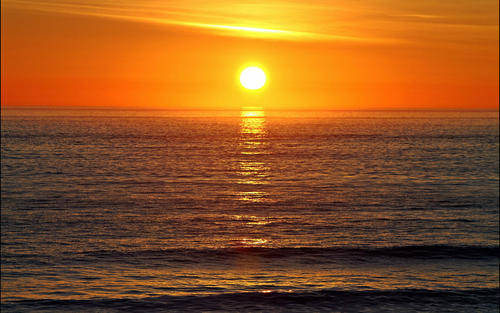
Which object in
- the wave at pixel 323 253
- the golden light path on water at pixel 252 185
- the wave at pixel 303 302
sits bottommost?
the wave at pixel 303 302

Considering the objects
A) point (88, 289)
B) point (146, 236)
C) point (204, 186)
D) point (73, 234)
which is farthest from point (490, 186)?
point (88, 289)

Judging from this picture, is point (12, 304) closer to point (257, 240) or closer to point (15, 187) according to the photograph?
point (257, 240)

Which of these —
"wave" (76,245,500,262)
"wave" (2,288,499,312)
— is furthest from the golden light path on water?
"wave" (2,288,499,312)

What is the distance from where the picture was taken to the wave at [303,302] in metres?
18.7

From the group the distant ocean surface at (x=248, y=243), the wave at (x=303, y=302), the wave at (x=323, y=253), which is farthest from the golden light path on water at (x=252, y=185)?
the wave at (x=303, y=302)

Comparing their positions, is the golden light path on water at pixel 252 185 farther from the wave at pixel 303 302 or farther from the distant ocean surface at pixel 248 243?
the wave at pixel 303 302

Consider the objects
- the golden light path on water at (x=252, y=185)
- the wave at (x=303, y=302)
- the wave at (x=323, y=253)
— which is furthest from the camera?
the golden light path on water at (x=252, y=185)

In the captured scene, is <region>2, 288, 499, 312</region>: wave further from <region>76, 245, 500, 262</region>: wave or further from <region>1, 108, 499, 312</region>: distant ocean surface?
<region>76, 245, 500, 262</region>: wave

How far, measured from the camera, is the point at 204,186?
50.2 metres

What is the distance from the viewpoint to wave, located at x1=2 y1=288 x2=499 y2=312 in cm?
1869

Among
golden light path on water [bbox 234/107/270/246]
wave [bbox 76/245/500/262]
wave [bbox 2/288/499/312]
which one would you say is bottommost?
wave [bbox 2/288/499/312]

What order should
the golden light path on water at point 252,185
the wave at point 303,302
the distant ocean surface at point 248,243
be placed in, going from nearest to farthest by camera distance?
the wave at point 303,302 → the distant ocean surface at point 248,243 → the golden light path on water at point 252,185

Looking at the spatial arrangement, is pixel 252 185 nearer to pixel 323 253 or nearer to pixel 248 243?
pixel 248 243

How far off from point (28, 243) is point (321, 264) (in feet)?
48.0
